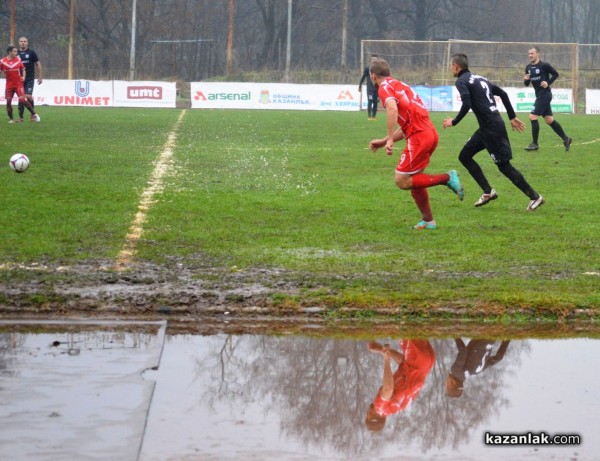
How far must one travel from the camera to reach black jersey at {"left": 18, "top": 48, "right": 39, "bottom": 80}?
26.1 meters

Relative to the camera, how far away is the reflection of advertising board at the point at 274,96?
4181cm

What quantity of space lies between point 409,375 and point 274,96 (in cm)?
3731

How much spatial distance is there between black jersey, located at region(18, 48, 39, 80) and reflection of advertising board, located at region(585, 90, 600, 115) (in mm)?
24341

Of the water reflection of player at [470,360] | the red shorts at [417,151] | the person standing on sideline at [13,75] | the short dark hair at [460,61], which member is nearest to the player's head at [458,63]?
the short dark hair at [460,61]

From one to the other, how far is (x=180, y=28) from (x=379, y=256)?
198ft

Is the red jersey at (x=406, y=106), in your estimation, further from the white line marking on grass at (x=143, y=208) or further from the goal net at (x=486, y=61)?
the goal net at (x=486, y=61)

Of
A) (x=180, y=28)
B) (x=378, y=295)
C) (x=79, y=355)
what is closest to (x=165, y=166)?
(x=378, y=295)

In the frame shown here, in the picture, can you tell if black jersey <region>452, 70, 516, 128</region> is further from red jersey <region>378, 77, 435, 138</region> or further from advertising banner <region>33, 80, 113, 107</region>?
advertising banner <region>33, 80, 113, 107</region>

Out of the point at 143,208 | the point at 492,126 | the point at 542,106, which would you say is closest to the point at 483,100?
the point at 492,126

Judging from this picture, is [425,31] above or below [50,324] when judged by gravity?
above

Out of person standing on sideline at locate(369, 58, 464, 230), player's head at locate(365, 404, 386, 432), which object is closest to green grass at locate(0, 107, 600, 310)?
person standing on sideline at locate(369, 58, 464, 230)

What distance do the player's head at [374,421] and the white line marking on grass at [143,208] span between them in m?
3.55

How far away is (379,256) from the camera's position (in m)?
8.65

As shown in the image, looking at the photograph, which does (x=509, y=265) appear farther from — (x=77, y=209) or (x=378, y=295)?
(x=77, y=209)
